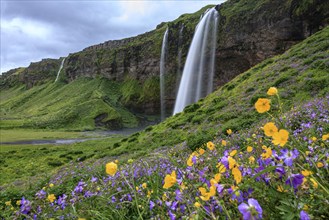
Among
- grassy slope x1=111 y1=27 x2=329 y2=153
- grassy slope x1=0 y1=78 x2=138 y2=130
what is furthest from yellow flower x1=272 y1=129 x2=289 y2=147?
grassy slope x1=0 y1=78 x2=138 y2=130

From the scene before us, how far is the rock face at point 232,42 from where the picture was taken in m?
46.1

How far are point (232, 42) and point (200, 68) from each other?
8688 mm

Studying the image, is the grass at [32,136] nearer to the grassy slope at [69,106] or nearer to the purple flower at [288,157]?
the grassy slope at [69,106]

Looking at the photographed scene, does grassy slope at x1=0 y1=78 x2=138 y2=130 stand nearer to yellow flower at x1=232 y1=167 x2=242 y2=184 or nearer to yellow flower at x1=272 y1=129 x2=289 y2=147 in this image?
yellow flower at x1=232 y1=167 x2=242 y2=184

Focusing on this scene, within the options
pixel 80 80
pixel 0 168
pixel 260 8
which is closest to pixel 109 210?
pixel 0 168

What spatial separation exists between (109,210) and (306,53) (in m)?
26.0

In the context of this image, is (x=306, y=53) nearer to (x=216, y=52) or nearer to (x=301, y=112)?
(x=301, y=112)

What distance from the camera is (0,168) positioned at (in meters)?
26.4

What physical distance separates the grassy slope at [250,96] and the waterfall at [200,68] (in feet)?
92.6

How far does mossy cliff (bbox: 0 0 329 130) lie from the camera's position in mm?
46844

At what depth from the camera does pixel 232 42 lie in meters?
59.3

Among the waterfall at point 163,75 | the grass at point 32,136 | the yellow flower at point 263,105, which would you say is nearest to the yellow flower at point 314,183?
the yellow flower at point 263,105

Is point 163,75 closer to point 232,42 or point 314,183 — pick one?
point 232,42

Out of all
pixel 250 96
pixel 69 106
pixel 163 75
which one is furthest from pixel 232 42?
pixel 69 106
